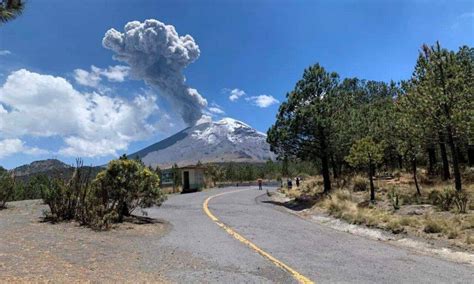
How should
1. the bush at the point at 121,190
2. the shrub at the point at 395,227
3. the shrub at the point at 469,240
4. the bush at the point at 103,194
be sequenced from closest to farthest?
1. the shrub at the point at 469,240
2. the bush at the point at 103,194
3. the shrub at the point at 395,227
4. the bush at the point at 121,190

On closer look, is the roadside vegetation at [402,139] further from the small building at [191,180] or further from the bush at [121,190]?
the small building at [191,180]

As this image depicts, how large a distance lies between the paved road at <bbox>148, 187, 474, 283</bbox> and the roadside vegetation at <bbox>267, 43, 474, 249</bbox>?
2.67 m

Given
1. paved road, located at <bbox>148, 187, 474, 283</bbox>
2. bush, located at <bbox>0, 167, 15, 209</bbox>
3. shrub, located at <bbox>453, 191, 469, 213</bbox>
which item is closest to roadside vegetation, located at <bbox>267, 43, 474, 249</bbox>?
shrub, located at <bbox>453, 191, 469, 213</bbox>

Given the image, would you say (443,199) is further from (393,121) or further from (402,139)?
(393,121)

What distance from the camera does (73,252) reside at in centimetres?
905

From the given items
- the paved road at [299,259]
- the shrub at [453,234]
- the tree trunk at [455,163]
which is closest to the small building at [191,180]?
the tree trunk at [455,163]

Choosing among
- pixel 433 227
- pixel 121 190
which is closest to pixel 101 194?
pixel 121 190

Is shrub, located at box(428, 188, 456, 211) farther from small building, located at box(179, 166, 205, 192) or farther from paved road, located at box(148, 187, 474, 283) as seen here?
small building, located at box(179, 166, 205, 192)

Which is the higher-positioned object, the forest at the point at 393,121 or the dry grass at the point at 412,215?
the forest at the point at 393,121

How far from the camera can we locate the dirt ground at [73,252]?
7.09 metres

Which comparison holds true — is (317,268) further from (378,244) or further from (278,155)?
(278,155)

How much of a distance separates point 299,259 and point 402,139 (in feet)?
62.1

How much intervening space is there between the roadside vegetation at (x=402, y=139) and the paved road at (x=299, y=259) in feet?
8.75

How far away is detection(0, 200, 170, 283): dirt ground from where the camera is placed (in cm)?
709
